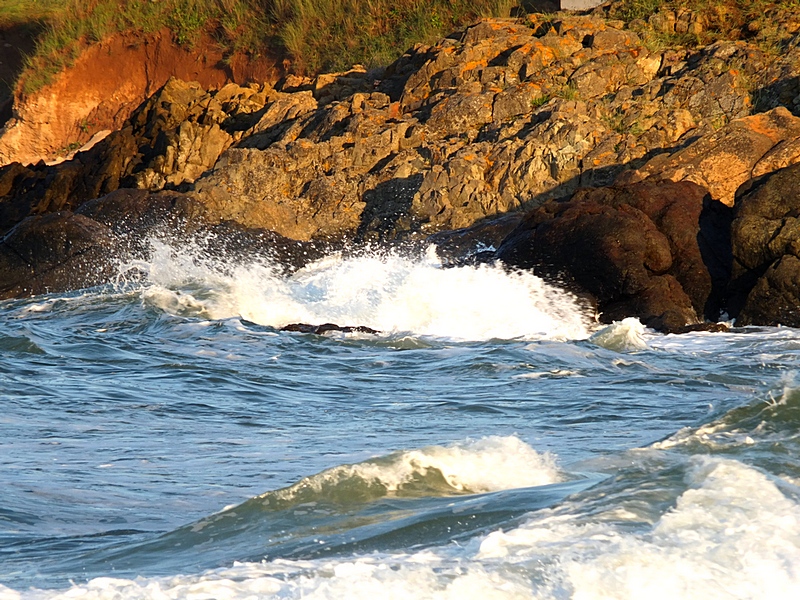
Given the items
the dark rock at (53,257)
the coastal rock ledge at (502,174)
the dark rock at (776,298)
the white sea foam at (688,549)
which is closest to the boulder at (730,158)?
the coastal rock ledge at (502,174)

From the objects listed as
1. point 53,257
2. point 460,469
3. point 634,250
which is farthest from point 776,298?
point 53,257

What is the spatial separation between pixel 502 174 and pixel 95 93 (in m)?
13.0

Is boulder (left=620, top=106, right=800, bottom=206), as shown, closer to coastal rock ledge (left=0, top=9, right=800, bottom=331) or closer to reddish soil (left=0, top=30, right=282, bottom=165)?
coastal rock ledge (left=0, top=9, right=800, bottom=331)

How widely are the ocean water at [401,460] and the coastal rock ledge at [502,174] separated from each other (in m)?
1.00

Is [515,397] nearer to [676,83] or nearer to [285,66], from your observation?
[676,83]

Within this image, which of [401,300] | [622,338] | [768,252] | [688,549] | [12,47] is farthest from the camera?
[12,47]

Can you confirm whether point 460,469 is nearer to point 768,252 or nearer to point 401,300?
point 401,300

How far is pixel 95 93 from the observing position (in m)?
24.0

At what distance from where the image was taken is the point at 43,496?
14.1 feet

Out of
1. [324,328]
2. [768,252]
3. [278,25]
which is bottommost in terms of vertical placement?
[324,328]

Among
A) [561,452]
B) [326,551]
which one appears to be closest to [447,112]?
[561,452]

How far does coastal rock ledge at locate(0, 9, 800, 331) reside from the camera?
34.4ft

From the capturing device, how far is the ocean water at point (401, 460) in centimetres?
308

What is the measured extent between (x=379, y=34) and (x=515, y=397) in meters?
16.3
